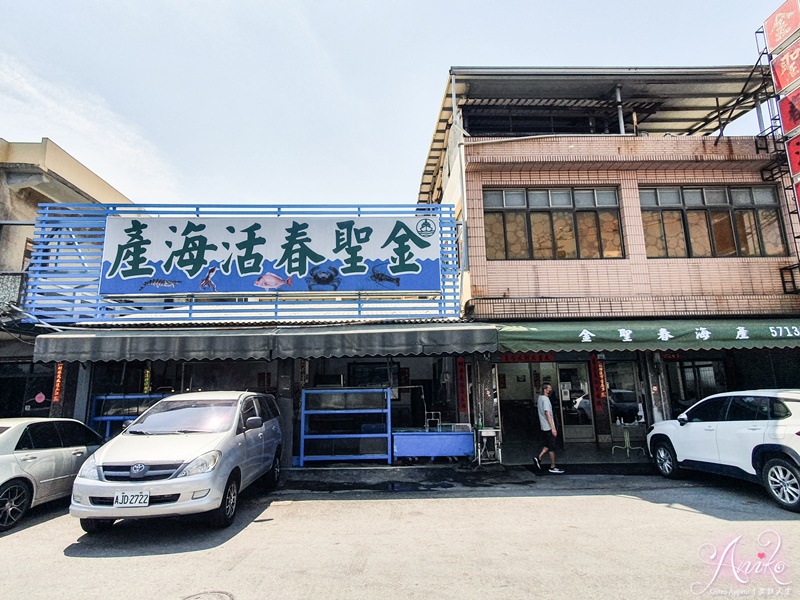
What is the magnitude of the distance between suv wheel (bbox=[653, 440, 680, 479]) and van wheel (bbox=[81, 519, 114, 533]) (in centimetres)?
948

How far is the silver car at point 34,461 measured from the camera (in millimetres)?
6383

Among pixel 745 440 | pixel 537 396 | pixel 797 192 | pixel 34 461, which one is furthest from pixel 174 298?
pixel 797 192

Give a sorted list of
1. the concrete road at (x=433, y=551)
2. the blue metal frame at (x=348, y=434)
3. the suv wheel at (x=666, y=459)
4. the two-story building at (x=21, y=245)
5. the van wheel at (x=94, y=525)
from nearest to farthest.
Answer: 1. the concrete road at (x=433, y=551)
2. the van wheel at (x=94, y=525)
3. the suv wheel at (x=666, y=459)
4. the blue metal frame at (x=348, y=434)
5. the two-story building at (x=21, y=245)

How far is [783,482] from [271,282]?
1007 centimetres

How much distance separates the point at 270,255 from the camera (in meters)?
11.0

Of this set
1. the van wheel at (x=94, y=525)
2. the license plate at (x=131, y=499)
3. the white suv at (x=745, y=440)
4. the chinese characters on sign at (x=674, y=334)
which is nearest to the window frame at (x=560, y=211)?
the chinese characters on sign at (x=674, y=334)

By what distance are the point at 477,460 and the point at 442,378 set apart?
5025 mm

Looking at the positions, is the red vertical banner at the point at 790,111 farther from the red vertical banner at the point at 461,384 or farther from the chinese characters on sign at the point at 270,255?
the red vertical banner at the point at 461,384

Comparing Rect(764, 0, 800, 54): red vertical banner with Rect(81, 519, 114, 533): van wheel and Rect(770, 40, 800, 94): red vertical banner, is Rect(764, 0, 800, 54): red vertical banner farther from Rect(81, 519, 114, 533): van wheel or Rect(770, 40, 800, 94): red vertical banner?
Rect(81, 519, 114, 533): van wheel

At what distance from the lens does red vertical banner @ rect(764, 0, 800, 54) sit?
10.8m

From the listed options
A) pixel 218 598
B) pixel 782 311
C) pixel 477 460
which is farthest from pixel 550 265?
pixel 218 598

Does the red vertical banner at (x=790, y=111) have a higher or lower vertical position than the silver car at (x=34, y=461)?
higher

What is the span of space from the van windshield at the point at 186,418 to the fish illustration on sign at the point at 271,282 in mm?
3860
